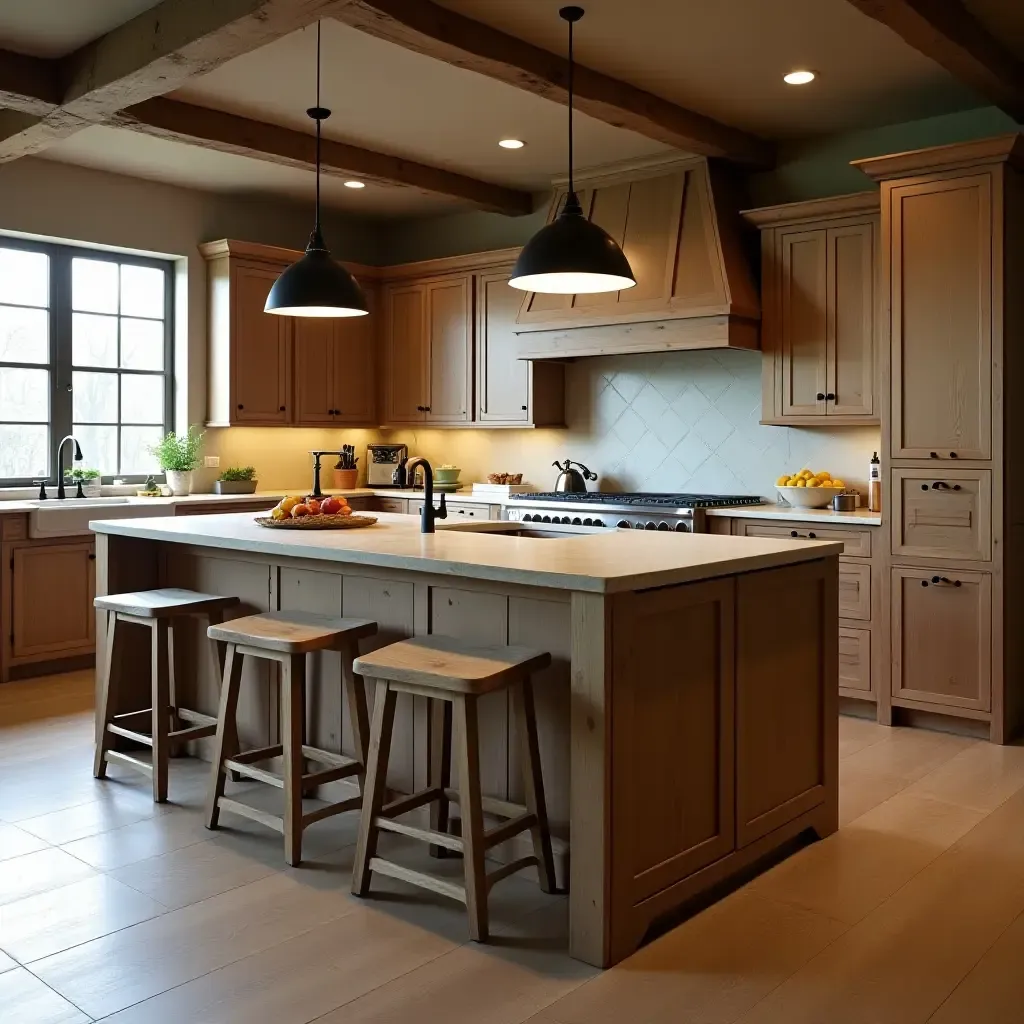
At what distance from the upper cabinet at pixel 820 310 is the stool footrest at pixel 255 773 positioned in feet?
10.5

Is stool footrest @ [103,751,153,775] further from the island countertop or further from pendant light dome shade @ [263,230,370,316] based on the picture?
pendant light dome shade @ [263,230,370,316]

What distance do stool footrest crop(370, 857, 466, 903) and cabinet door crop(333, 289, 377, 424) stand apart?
4551 mm

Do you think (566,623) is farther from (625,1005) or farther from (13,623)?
(13,623)

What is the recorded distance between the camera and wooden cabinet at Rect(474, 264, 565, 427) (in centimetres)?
631

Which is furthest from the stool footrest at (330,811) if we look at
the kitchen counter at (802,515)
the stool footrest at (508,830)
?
the kitchen counter at (802,515)

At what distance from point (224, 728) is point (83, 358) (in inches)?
145

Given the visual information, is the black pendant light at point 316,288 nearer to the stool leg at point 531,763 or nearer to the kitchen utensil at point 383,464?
the stool leg at point 531,763

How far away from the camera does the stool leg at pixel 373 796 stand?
2766mm

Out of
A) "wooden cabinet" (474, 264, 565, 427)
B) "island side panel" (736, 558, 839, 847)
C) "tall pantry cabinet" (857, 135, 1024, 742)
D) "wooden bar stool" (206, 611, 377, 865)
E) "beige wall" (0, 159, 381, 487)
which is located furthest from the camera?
"wooden cabinet" (474, 264, 565, 427)

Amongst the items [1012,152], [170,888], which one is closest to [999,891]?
[170,888]

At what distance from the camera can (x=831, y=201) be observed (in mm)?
4965

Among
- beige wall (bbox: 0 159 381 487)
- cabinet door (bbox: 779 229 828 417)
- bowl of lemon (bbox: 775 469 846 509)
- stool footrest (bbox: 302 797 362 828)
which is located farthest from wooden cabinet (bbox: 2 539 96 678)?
cabinet door (bbox: 779 229 828 417)

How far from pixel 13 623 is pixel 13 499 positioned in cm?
77

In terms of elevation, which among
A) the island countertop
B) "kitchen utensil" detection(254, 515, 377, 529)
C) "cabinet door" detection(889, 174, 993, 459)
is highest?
"cabinet door" detection(889, 174, 993, 459)
